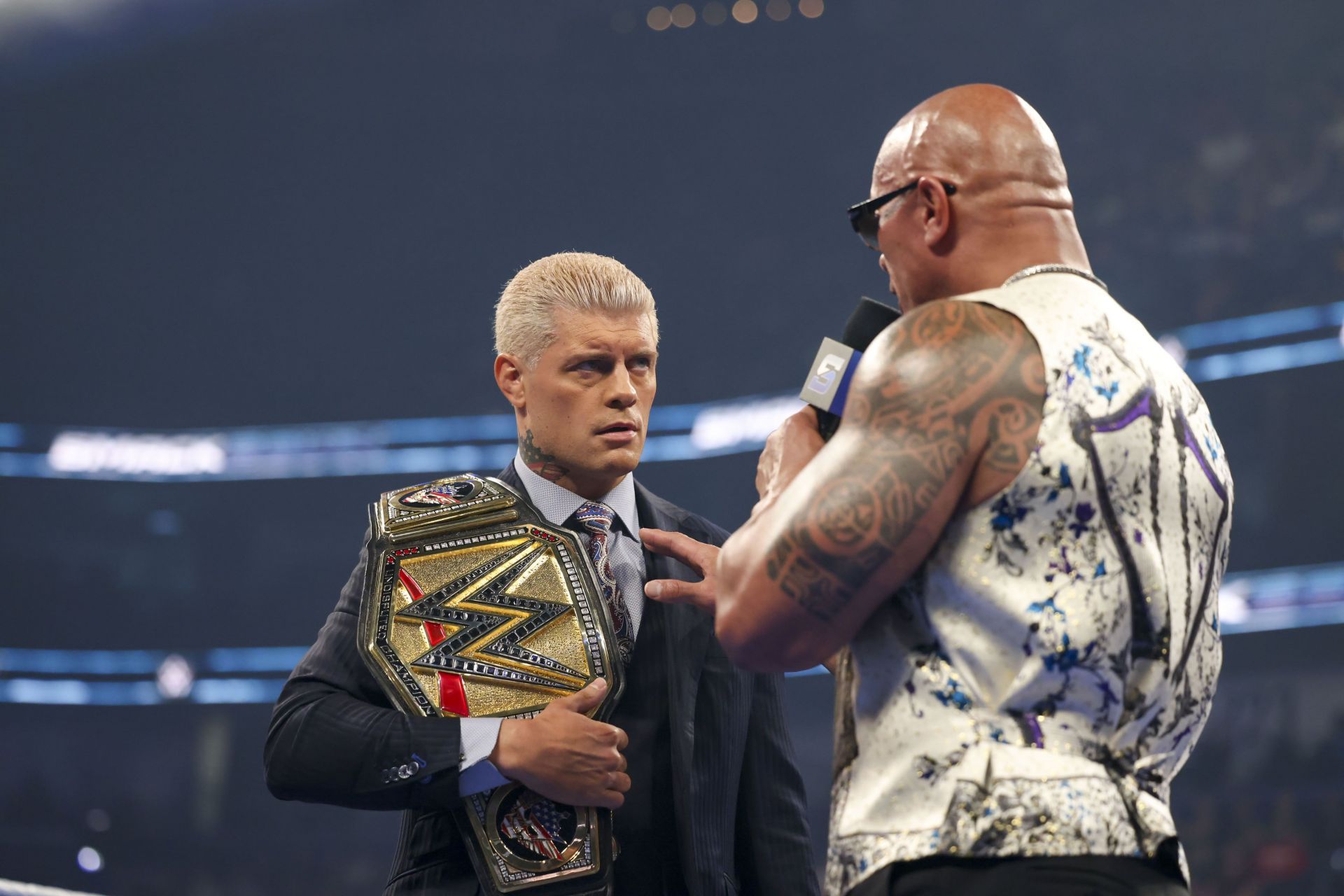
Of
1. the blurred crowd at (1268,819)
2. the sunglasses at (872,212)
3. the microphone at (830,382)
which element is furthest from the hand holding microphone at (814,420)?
the blurred crowd at (1268,819)

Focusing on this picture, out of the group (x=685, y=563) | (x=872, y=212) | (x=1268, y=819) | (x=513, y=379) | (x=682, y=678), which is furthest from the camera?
(x=1268, y=819)

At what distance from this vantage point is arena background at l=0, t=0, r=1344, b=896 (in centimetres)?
1239

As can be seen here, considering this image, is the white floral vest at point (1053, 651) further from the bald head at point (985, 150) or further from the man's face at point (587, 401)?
the man's face at point (587, 401)

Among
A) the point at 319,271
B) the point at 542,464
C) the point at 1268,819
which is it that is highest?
the point at 319,271

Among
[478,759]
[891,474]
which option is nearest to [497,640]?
[478,759]

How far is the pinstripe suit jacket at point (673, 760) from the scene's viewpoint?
1948 millimetres

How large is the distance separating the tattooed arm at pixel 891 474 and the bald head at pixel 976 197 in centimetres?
16

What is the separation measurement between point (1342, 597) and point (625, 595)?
8.95m

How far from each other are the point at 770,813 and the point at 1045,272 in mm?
1189

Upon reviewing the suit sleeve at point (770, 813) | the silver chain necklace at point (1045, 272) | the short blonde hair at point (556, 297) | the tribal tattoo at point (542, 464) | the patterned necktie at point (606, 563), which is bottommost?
the suit sleeve at point (770, 813)

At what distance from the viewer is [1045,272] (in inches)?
61.1

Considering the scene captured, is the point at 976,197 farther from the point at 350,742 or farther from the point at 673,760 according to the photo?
the point at 350,742

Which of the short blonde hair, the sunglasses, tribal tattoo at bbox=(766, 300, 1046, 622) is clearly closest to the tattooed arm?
tribal tattoo at bbox=(766, 300, 1046, 622)

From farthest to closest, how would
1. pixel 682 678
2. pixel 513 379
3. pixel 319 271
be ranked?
pixel 319 271
pixel 513 379
pixel 682 678
